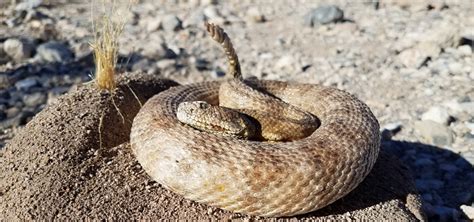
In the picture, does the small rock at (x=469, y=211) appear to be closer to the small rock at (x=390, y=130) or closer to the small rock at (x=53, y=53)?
the small rock at (x=390, y=130)

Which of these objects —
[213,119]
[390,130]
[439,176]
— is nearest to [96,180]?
[213,119]

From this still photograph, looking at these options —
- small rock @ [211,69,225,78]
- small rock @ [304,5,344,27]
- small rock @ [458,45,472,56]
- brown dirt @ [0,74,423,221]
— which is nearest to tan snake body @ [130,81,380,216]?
brown dirt @ [0,74,423,221]

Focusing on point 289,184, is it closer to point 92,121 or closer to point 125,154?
point 125,154

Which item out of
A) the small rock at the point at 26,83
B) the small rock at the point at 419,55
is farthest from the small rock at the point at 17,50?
the small rock at the point at 419,55

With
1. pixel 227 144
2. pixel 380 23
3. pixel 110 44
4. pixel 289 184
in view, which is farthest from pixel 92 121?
pixel 380 23

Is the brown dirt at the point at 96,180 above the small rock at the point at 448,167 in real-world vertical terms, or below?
above
